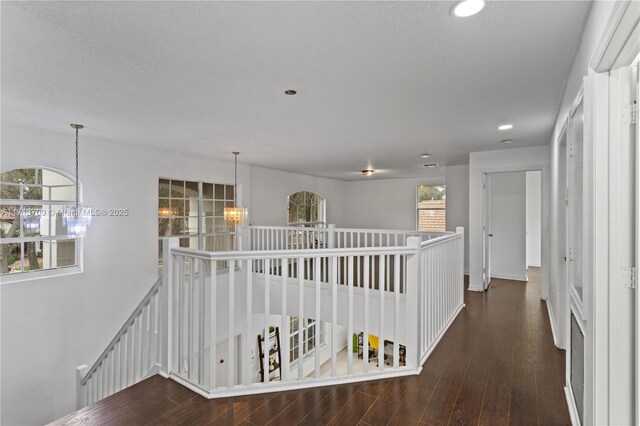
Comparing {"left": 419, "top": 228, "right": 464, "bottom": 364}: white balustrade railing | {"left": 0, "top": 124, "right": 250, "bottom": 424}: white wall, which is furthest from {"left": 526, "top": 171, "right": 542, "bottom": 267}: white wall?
{"left": 0, "top": 124, "right": 250, "bottom": 424}: white wall

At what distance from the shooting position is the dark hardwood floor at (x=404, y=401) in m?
2.18

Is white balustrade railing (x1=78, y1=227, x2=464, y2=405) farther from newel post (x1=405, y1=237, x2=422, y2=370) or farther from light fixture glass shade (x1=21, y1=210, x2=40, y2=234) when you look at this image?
light fixture glass shade (x1=21, y1=210, x2=40, y2=234)

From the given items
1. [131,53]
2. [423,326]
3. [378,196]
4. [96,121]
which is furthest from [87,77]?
[378,196]

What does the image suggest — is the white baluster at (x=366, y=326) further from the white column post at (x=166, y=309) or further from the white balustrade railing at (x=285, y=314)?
the white column post at (x=166, y=309)

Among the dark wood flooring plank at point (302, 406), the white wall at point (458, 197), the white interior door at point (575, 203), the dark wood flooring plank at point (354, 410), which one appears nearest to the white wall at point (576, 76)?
the white interior door at point (575, 203)

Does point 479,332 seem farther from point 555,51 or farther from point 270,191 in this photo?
point 270,191

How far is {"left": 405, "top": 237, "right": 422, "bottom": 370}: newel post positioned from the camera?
9.31 feet

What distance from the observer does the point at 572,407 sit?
86.3 inches

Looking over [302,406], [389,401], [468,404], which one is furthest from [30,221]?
[468,404]

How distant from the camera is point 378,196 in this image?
10.3m

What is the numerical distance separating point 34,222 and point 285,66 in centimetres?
408

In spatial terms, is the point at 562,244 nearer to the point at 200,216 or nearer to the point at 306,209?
the point at 200,216

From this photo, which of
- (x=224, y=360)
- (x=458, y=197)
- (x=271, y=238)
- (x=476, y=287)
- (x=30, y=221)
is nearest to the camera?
(x=30, y=221)

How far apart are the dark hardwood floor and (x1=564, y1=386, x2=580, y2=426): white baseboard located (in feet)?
0.16
